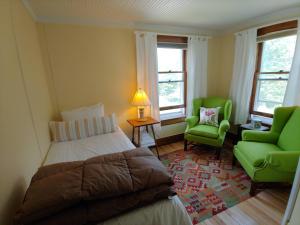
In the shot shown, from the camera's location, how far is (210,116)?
2969 millimetres

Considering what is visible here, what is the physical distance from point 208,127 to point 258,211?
1419 mm

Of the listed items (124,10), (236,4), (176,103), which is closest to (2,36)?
(124,10)

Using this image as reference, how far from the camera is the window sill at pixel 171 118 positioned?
3.24 metres

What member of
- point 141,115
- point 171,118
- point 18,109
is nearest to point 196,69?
point 171,118

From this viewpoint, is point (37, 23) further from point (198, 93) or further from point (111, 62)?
point (198, 93)

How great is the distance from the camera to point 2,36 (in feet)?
3.97

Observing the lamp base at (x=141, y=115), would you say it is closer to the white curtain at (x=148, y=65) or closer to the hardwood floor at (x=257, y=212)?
the white curtain at (x=148, y=65)

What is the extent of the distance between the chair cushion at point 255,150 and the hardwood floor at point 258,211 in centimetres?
41

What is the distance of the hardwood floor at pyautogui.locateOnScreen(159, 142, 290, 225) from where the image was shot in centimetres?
157

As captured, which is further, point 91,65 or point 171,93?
point 171,93

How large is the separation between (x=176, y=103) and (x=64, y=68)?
6.96 feet

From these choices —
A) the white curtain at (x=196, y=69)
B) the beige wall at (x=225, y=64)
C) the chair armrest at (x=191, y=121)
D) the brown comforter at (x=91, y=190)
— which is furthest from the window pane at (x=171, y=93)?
the brown comforter at (x=91, y=190)

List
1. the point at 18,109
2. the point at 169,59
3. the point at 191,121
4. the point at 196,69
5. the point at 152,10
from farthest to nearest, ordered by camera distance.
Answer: the point at 196,69 → the point at 169,59 → the point at 191,121 → the point at 152,10 → the point at 18,109

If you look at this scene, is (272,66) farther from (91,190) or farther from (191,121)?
(91,190)
